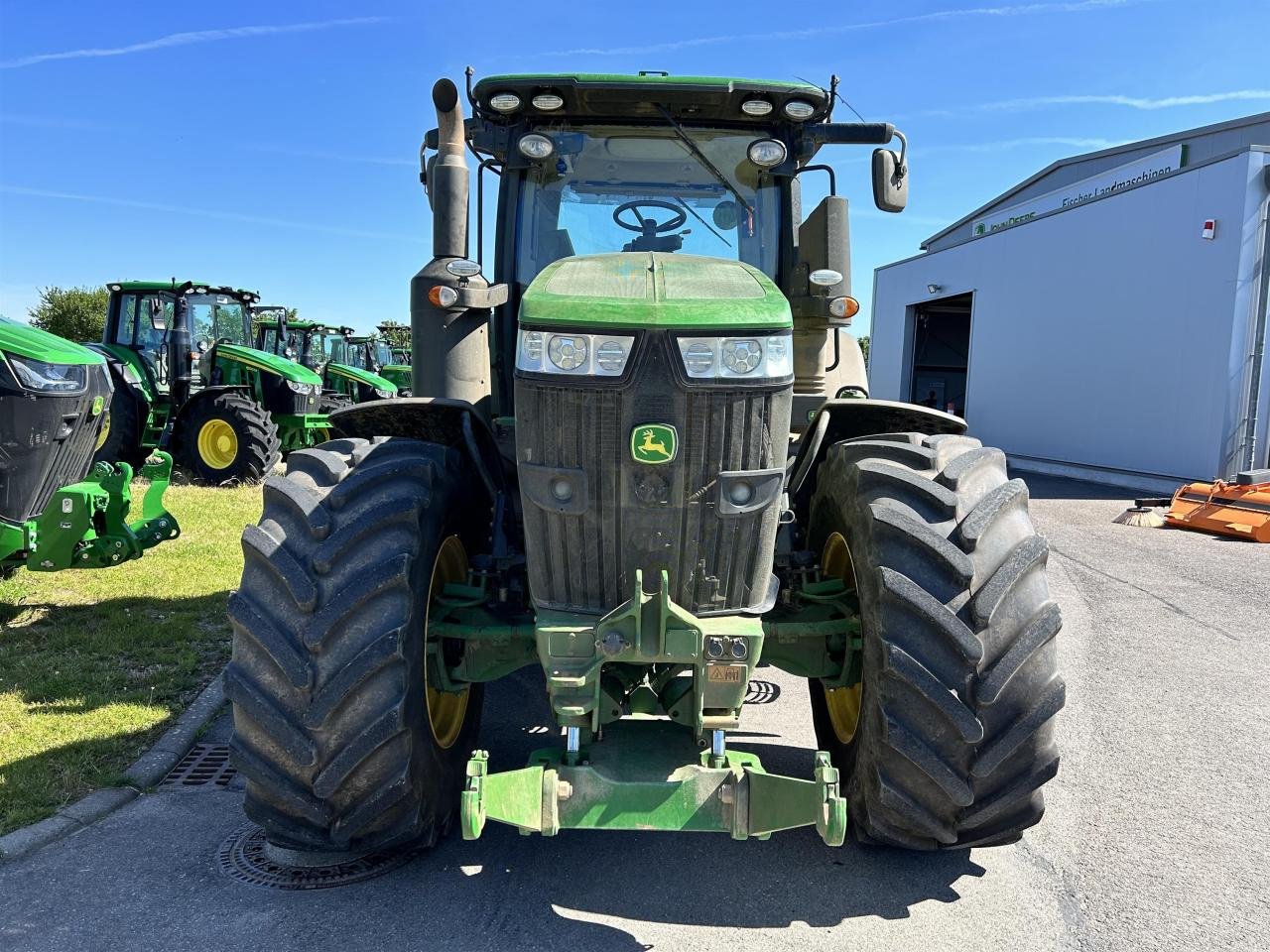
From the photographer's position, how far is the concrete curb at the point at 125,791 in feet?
10.4

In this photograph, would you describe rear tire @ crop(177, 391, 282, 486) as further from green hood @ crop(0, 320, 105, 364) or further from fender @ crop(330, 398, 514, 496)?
fender @ crop(330, 398, 514, 496)

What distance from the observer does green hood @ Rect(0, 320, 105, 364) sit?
18.2 feet

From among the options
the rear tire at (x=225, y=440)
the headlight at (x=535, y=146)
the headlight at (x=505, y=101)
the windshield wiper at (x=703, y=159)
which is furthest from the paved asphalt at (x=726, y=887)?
the rear tire at (x=225, y=440)

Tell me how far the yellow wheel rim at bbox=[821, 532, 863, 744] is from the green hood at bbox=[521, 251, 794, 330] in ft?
3.28

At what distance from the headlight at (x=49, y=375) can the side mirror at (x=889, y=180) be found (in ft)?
16.4

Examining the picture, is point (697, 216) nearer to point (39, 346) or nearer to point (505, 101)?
point (505, 101)

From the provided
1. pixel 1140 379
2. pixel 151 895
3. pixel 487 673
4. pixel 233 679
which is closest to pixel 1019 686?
pixel 487 673

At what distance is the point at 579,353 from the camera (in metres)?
2.55

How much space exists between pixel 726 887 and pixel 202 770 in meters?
2.28

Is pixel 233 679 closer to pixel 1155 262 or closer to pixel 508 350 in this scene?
pixel 508 350

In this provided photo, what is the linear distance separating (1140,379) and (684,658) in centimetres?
1553

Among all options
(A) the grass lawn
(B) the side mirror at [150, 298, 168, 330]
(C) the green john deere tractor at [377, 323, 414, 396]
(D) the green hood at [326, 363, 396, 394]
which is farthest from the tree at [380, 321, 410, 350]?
(A) the grass lawn

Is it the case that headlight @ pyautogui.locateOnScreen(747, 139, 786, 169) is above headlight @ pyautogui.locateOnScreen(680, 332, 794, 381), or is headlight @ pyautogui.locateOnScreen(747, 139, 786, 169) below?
above

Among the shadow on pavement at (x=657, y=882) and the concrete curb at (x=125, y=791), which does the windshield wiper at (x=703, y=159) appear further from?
the concrete curb at (x=125, y=791)
